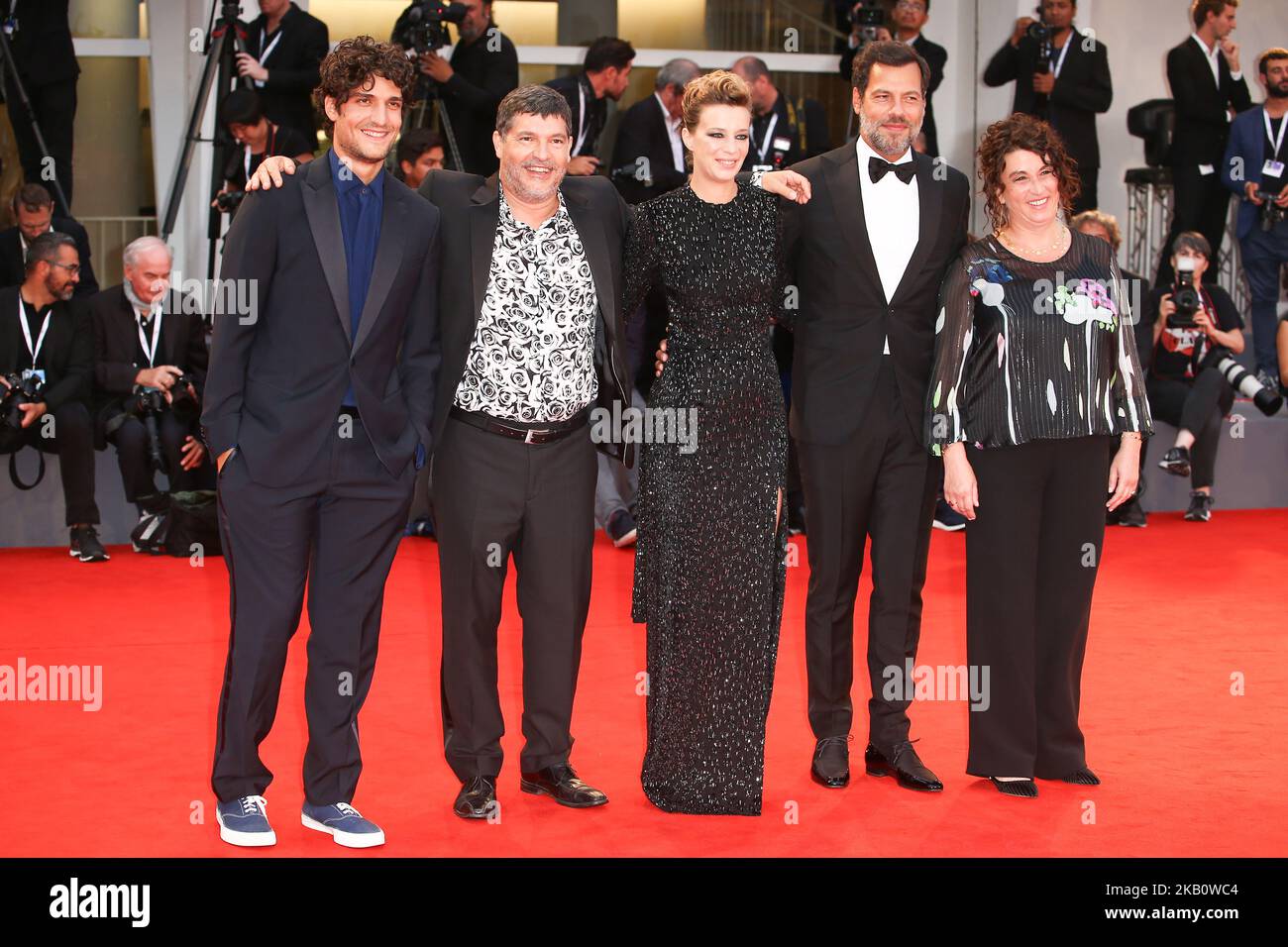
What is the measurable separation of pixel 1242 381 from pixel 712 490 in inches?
209

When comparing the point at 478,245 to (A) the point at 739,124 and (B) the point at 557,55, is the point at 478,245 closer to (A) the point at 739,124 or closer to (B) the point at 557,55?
(A) the point at 739,124

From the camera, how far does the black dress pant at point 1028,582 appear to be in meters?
3.72

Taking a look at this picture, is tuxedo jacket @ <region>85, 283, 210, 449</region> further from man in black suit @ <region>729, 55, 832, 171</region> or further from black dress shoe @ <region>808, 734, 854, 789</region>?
black dress shoe @ <region>808, 734, 854, 789</region>

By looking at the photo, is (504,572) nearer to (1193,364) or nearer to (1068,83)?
(1193,364)

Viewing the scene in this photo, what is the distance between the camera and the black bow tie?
3.75 m

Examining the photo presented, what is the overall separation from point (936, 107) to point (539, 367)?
323 inches

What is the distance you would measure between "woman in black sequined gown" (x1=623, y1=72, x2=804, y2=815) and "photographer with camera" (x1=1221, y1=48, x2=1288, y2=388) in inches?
233

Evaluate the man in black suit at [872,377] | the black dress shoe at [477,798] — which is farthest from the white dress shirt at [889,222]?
the black dress shoe at [477,798]

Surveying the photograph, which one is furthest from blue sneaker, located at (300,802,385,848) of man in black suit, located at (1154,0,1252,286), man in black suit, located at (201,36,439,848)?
man in black suit, located at (1154,0,1252,286)

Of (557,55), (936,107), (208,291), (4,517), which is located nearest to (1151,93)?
(936,107)

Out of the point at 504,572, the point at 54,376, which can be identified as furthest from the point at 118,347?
the point at 504,572

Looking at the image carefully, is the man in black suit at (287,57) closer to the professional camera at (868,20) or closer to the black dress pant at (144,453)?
the black dress pant at (144,453)

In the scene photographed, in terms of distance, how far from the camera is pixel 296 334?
3.24 m

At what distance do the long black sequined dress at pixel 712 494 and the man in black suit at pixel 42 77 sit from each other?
5894mm
